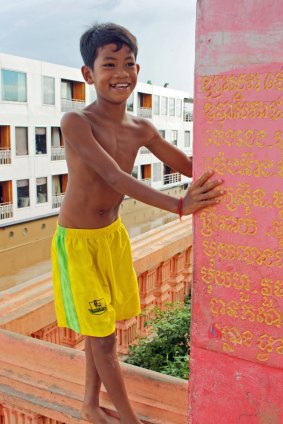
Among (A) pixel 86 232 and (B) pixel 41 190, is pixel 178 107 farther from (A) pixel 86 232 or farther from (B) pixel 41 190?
(A) pixel 86 232

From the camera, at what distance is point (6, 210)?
1098 cm

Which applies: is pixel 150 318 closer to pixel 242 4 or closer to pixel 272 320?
pixel 272 320

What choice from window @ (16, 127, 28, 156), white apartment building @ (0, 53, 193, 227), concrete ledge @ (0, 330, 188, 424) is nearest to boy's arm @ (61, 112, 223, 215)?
concrete ledge @ (0, 330, 188, 424)

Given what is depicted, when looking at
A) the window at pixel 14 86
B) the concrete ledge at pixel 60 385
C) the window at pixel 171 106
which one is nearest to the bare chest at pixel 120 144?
the concrete ledge at pixel 60 385

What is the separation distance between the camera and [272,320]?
1.15 metres

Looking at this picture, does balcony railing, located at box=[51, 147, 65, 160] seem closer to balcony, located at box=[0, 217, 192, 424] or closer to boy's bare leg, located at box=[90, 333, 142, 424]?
balcony, located at box=[0, 217, 192, 424]

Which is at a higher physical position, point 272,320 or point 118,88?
point 118,88

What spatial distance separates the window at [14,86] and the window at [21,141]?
66 cm

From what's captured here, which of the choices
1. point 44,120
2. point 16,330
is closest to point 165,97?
point 44,120

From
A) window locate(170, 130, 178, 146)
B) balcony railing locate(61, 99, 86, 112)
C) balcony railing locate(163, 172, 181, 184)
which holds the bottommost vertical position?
balcony railing locate(163, 172, 181, 184)

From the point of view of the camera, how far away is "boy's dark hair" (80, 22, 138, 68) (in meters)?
1.30

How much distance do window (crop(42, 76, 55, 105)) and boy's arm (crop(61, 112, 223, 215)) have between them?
10476mm

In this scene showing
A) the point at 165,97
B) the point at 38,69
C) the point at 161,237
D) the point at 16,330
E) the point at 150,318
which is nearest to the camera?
the point at 16,330

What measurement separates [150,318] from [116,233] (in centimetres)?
154
